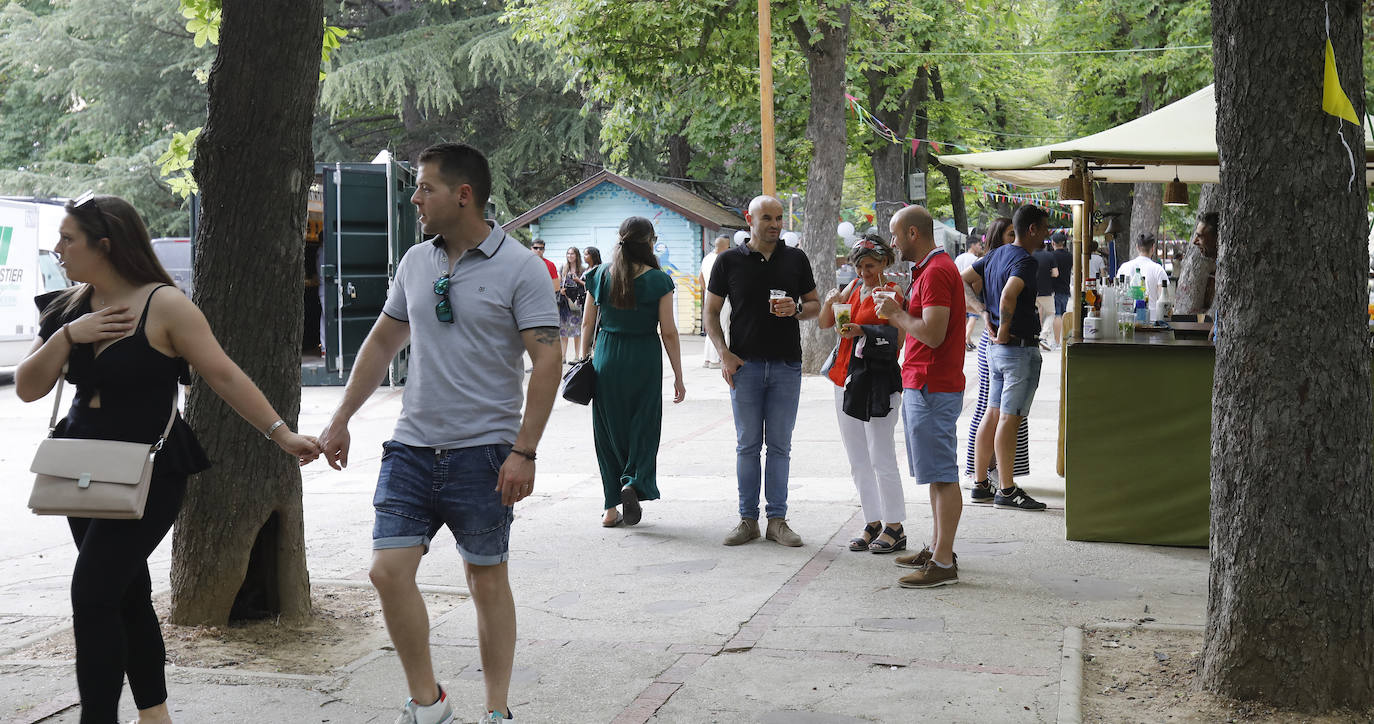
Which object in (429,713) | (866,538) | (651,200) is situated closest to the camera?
(429,713)

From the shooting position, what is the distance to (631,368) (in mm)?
7777

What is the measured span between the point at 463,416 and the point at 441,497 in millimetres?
248

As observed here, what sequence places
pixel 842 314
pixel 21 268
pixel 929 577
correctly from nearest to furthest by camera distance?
pixel 929 577, pixel 842 314, pixel 21 268

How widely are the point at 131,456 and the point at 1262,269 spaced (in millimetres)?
3518

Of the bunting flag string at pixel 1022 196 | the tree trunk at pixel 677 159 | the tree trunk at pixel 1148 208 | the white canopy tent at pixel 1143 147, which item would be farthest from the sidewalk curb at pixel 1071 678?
the tree trunk at pixel 677 159

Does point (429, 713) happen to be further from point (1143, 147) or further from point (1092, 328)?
point (1143, 147)

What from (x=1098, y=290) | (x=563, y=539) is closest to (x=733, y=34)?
(x=1098, y=290)

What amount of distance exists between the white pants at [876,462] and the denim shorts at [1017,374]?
1.53m

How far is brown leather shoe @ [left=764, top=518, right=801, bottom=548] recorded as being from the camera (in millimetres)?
7066

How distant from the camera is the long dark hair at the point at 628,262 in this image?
25.2 ft

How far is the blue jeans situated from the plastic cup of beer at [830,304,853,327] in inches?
17.4

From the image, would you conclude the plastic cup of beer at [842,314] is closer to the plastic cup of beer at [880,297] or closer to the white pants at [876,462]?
the plastic cup of beer at [880,297]

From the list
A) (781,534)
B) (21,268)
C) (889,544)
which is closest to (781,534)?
(781,534)

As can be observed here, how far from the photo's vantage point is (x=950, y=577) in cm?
614
